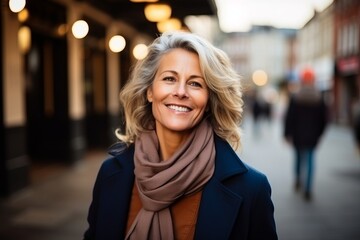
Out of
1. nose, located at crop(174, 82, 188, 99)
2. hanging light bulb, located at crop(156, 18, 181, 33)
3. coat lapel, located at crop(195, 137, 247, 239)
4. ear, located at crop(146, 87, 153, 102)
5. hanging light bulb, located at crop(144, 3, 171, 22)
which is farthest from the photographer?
hanging light bulb, located at crop(156, 18, 181, 33)

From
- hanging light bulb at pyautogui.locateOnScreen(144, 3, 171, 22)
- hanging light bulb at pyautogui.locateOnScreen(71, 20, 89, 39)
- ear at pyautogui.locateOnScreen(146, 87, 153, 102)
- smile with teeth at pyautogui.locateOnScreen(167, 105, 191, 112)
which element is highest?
hanging light bulb at pyautogui.locateOnScreen(144, 3, 171, 22)

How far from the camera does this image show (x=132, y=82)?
2.50 meters

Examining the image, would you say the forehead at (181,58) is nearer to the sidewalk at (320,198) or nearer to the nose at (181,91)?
the nose at (181,91)

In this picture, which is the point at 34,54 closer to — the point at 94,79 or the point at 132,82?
the point at 94,79

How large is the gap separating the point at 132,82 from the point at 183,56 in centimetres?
43

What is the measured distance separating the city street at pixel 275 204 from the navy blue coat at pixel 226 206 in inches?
83.3

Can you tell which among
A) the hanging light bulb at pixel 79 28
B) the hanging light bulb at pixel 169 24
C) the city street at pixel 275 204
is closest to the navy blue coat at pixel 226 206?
the city street at pixel 275 204

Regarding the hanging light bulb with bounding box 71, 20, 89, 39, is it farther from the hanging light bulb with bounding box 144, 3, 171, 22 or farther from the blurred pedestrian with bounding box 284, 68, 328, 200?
the blurred pedestrian with bounding box 284, 68, 328, 200

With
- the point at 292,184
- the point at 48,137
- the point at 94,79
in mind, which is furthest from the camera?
the point at 94,79

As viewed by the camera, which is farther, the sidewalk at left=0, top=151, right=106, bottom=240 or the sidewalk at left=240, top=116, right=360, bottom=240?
the sidewalk at left=240, top=116, right=360, bottom=240

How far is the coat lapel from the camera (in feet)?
6.64

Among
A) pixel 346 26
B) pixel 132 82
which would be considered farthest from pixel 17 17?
pixel 346 26

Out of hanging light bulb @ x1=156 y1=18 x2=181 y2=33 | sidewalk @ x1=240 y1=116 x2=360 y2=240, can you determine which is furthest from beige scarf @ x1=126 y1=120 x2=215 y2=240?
hanging light bulb @ x1=156 y1=18 x2=181 y2=33

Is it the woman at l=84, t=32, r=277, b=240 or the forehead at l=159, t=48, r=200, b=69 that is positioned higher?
the forehead at l=159, t=48, r=200, b=69
